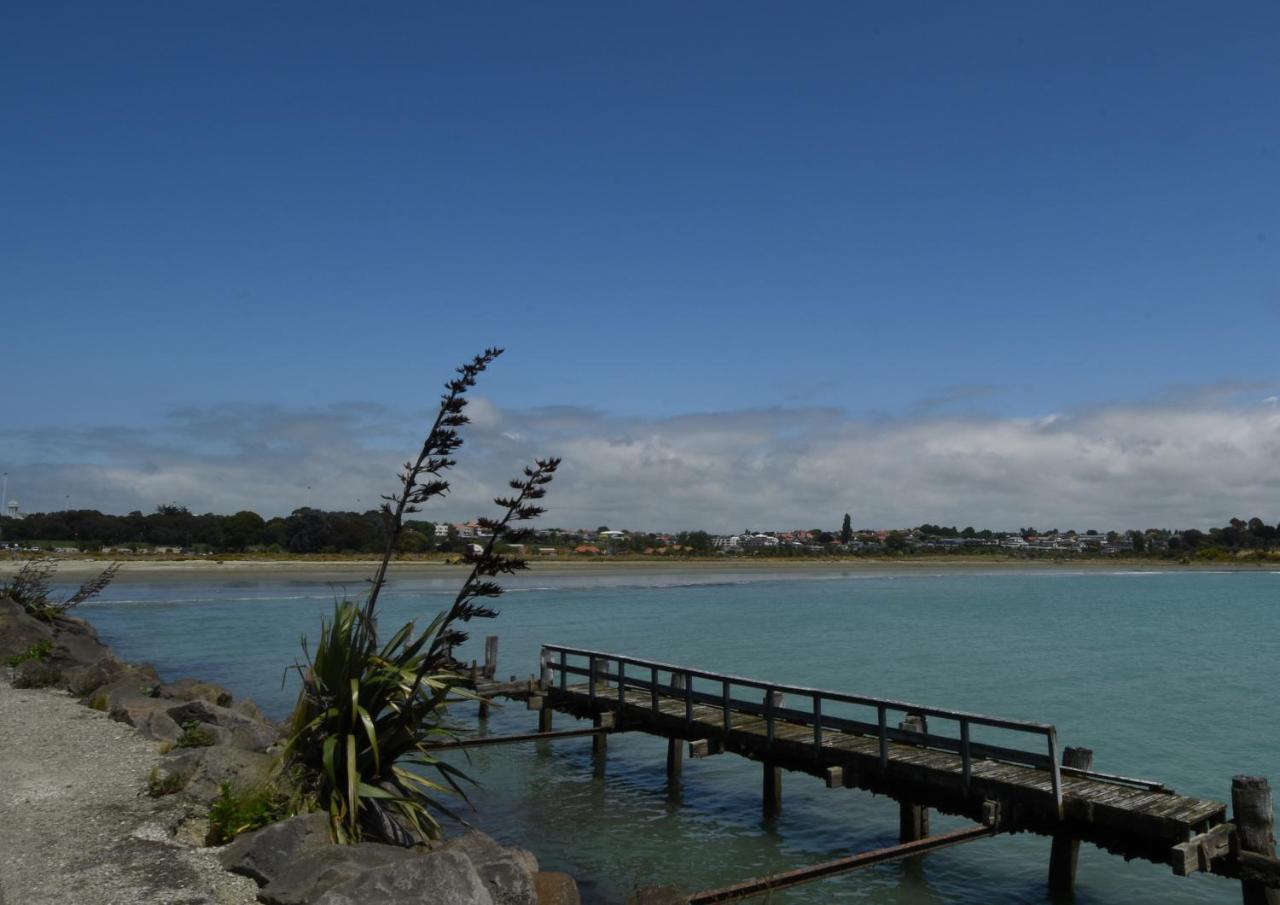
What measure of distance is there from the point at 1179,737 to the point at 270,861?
2313 cm

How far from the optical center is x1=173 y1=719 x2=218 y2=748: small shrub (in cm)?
1306

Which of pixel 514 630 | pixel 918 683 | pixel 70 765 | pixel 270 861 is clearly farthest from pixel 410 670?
pixel 514 630

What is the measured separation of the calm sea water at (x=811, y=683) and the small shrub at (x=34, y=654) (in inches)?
201

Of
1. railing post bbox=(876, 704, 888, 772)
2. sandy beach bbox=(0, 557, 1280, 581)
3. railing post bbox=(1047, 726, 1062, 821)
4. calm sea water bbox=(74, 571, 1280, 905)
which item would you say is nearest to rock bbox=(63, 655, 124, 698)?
calm sea water bbox=(74, 571, 1280, 905)

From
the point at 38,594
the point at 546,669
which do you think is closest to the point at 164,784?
the point at 546,669

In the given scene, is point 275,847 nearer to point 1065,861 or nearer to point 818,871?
point 818,871

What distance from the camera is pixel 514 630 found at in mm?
47031

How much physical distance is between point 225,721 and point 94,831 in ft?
16.7

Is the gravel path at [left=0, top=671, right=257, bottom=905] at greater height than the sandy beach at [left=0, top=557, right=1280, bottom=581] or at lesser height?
lesser

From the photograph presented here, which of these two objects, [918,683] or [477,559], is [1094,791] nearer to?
[477,559]

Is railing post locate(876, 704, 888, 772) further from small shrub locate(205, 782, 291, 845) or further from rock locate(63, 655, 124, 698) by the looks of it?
rock locate(63, 655, 124, 698)

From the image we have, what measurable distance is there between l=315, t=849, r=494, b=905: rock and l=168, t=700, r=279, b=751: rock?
22.4ft

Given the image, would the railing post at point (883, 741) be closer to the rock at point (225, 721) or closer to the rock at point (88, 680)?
the rock at point (225, 721)

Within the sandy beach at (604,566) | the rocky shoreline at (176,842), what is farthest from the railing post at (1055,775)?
the sandy beach at (604,566)
